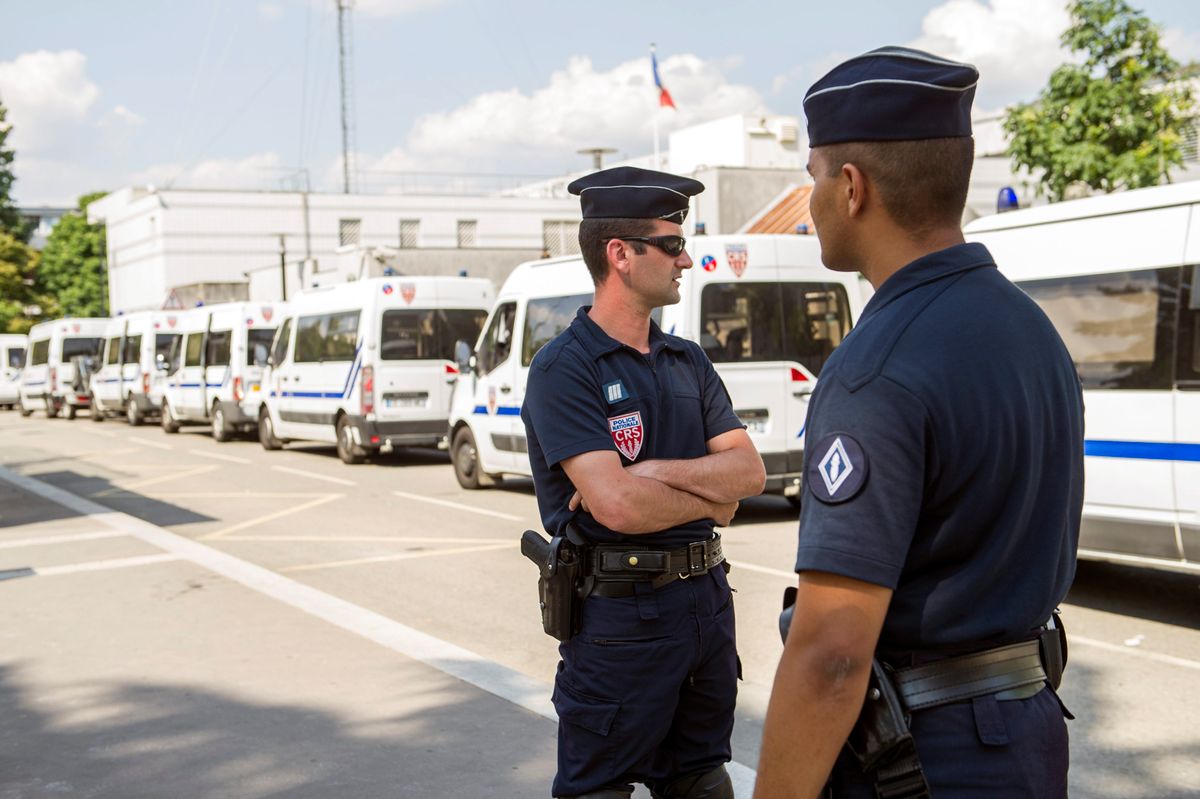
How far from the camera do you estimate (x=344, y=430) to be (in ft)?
57.8

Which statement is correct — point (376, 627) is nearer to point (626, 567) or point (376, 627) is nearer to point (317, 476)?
point (626, 567)

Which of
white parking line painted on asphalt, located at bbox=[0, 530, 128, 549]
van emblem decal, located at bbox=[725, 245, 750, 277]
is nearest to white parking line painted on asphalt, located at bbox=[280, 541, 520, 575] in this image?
white parking line painted on asphalt, located at bbox=[0, 530, 128, 549]

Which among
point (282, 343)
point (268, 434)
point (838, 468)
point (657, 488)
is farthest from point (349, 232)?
point (838, 468)

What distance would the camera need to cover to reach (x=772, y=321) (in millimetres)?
11055

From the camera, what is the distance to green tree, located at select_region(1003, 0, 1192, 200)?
Result: 14734 mm

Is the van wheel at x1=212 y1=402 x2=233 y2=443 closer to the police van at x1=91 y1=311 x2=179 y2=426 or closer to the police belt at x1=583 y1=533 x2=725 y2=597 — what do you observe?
the police van at x1=91 y1=311 x2=179 y2=426

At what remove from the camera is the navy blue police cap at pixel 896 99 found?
5.55 feet

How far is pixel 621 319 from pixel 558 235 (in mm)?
56593

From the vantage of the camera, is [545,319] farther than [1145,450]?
Yes

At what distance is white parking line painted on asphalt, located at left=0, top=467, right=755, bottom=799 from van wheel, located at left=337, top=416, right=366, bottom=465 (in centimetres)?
589

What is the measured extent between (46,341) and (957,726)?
36.8 meters

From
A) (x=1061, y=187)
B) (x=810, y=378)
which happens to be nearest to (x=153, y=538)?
(x=810, y=378)

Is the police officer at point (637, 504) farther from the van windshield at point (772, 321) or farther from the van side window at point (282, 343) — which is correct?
the van side window at point (282, 343)

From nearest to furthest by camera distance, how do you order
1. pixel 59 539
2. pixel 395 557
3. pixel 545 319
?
pixel 395 557, pixel 59 539, pixel 545 319
